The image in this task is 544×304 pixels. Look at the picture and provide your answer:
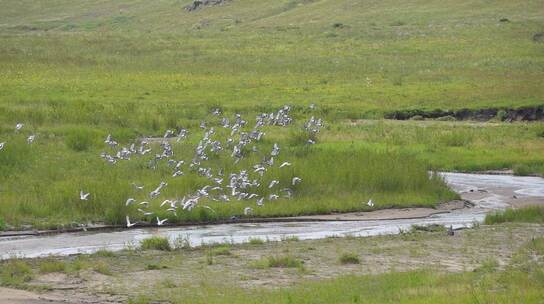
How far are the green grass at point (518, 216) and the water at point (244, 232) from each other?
508mm

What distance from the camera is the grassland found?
1711cm

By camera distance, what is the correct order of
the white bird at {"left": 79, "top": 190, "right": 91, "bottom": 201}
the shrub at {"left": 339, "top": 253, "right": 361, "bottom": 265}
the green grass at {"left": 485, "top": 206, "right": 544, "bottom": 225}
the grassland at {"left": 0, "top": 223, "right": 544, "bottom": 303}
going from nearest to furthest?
the grassland at {"left": 0, "top": 223, "right": 544, "bottom": 303}, the shrub at {"left": 339, "top": 253, "right": 361, "bottom": 265}, the white bird at {"left": 79, "top": 190, "right": 91, "bottom": 201}, the green grass at {"left": 485, "top": 206, "right": 544, "bottom": 225}

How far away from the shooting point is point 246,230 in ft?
83.6

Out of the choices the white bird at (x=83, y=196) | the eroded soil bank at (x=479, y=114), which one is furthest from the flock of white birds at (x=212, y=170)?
the eroded soil bank at (x=479, y=114)

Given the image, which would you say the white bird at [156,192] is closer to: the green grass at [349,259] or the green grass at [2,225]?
the green grass at [2,225]

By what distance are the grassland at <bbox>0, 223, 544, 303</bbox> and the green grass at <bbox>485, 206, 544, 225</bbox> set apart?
2012mm

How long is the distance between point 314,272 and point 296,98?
2779 centimetres

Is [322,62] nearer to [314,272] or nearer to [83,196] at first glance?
[83,196]

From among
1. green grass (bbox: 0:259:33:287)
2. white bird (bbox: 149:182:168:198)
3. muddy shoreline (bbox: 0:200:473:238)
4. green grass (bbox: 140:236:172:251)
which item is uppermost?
green grass (bbox: 0:259:33:287)

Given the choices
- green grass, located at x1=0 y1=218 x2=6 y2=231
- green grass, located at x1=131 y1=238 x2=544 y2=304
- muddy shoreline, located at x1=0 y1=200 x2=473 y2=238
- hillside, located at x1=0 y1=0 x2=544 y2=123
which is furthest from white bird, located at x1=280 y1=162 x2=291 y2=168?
hillside, located at x1=0 y1=0 x2=544 y2=123

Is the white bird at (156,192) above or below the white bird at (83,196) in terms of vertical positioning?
below

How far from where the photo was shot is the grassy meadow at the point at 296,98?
93.2 feet

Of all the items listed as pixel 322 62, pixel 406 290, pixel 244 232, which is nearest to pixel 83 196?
pixel 244 232

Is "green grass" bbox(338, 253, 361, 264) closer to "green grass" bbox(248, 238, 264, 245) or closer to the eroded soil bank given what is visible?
"green grass" bbox(248, 238, 264, 245)
